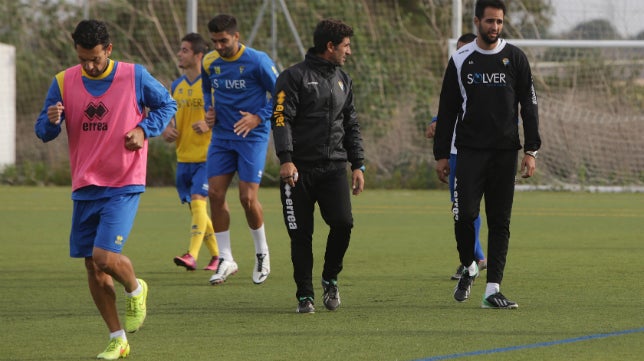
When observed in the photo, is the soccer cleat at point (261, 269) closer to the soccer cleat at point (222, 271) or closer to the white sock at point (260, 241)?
the white sock at point (260, 241)

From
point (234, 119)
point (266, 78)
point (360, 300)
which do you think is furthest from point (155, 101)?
point (234, 119)

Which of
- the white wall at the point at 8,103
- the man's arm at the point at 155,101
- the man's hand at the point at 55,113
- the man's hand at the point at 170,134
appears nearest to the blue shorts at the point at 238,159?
the man's hand at the point at 170,134

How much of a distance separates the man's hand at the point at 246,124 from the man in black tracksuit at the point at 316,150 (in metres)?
1.31

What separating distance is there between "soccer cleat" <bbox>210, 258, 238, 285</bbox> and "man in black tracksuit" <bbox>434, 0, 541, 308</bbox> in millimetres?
2437

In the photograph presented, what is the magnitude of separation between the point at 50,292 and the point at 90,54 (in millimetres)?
3379

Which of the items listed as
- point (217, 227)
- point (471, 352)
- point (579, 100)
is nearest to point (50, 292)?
point (217, 227)

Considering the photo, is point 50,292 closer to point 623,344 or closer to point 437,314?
point 437,314

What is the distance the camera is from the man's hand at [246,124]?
10195 millimetres

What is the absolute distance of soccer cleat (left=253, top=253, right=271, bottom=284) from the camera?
10513 millimetres

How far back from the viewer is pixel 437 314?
28.3ft

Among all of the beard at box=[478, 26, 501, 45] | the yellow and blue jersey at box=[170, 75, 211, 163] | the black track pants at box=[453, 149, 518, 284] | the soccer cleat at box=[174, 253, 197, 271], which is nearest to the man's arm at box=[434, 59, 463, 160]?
the black track pants at box=[453, 149, 518, 284]

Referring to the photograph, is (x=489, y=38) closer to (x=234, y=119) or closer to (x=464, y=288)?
(x=464, y=288)

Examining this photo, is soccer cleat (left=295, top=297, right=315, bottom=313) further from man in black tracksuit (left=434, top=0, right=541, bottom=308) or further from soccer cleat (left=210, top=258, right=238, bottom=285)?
soccer cleat (left=210, top=258, right=238, bottom=285)

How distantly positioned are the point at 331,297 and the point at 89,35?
9.23 ft
